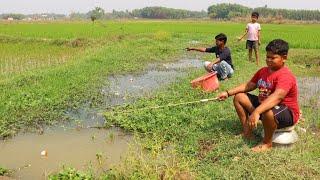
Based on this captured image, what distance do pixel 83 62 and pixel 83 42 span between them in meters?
7.89

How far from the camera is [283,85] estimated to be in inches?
175

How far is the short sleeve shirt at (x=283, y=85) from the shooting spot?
4467 millimetres

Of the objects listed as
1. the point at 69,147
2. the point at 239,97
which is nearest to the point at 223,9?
the point at 239,97

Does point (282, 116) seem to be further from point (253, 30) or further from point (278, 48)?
point (253, 30)

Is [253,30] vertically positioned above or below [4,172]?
above

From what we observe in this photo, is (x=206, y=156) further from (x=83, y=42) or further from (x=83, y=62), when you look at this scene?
(x=83, y=42)

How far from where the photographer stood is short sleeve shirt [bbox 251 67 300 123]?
14.7 feet

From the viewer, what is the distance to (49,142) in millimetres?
5359

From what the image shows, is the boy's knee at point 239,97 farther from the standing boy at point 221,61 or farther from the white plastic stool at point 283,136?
the standing boy at point 221,61

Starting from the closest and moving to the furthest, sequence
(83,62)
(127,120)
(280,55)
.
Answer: (280,55) < (127,120) < (83,62)

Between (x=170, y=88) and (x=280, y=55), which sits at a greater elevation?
(x=280, y=55)

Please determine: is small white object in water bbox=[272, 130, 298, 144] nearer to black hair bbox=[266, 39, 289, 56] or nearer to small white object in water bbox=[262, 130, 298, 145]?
small white object in water bbox=[262, 130, 298, 145]

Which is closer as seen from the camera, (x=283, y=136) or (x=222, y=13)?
(x=283, y=136)

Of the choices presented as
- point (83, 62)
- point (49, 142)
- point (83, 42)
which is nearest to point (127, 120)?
point (49, 142)
